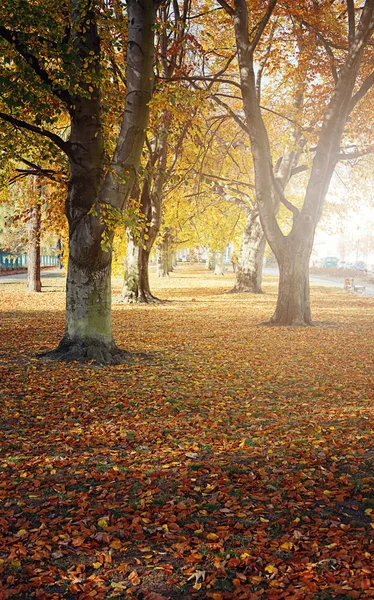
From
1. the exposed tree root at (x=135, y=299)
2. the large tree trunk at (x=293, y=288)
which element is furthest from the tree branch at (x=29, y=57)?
the exposed tree root at (x=135, y=299)

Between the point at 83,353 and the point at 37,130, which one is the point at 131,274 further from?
the point at 37,130

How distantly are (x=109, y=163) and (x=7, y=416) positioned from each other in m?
4.78

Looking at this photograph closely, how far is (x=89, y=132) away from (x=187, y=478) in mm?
6342

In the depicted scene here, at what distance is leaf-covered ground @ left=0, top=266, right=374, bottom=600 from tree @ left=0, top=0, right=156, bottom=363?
100 centimetres

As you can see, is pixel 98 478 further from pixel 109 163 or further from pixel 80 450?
pixel 109 163

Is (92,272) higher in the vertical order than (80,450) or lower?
higher

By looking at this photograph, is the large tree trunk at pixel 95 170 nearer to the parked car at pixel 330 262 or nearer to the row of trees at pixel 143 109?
the row of trees at pixel 143 109

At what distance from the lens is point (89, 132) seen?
9.23m

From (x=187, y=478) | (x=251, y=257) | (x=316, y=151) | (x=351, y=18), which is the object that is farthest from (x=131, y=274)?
(x=187, y=478)

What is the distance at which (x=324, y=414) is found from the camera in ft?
22.9

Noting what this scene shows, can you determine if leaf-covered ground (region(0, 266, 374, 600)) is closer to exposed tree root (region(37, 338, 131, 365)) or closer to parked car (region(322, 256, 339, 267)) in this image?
exposed tree root (region(37, 338, 131, 365))

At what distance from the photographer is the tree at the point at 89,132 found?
28.0 ft

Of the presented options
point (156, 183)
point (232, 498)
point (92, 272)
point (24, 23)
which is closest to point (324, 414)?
point (232, 498)

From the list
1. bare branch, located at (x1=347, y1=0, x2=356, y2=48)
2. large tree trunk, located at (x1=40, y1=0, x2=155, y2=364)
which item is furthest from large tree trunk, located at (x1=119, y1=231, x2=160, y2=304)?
large tree trunk, located at (x1=40, y1=0, x2=155, y2=364)
